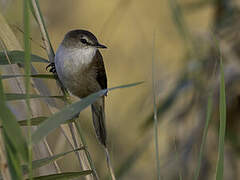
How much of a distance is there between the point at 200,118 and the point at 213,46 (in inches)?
23.2

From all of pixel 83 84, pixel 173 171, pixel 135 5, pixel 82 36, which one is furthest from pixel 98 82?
pixel 135 5

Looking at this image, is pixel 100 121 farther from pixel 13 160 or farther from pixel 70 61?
pixel 13 160

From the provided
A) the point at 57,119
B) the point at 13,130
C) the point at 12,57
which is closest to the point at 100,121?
the point at 12,57

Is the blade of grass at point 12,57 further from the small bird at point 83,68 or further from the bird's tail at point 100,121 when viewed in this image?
the bird's tail at point 100,121

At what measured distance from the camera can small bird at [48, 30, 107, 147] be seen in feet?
7.34

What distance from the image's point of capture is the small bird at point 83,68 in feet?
7.34

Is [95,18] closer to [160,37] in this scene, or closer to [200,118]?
[160,37]

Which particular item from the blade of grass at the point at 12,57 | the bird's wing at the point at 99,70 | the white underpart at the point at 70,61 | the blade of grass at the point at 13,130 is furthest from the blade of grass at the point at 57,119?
the bird's wing at the point at 99,70

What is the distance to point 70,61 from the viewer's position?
7.57 ft

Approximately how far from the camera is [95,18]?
253 inches

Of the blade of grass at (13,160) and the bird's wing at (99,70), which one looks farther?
the bird's wing at (99,70)

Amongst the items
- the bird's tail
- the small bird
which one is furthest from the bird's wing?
the bird's tail

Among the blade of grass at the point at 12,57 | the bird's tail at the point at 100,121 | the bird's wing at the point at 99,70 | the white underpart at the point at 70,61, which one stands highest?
the blade of grass at the point at 12,57

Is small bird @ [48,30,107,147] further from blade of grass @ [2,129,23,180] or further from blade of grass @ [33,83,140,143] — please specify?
blade of grass @ [2,129,23,180]
